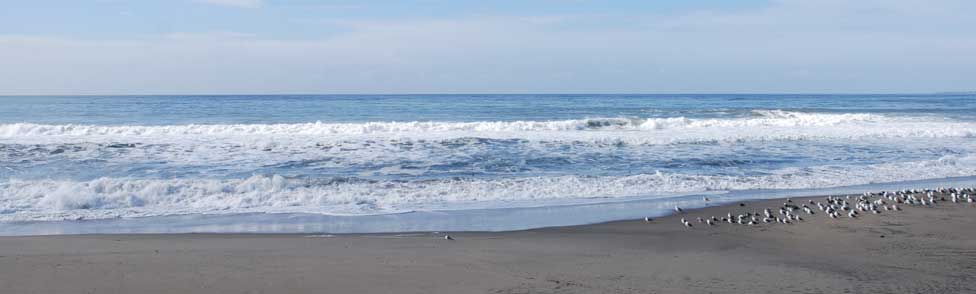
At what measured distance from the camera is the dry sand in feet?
18.5

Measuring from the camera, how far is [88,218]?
9406mm

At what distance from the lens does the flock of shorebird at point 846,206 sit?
29.2 ft

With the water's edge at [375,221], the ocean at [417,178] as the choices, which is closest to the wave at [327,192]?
the ocean at [417,178]

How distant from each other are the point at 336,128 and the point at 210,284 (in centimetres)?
2197

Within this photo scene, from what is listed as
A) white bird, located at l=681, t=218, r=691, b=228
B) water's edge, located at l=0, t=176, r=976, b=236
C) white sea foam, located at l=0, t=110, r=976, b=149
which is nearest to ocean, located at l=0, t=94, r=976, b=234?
water's edge, located at l=0, t=176, r=976, b=236

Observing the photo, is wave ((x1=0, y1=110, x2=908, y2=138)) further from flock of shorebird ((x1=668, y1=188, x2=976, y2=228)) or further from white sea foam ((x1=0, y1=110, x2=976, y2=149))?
flock of shorebird ((x1=668, y1=188, x2=976, y2=228))

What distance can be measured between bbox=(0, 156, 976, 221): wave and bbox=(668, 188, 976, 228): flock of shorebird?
77.7 inches

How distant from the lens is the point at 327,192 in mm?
11422

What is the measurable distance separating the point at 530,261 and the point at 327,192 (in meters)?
5.57

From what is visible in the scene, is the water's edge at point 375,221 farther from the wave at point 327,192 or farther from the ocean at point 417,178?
the wave at point 327,192

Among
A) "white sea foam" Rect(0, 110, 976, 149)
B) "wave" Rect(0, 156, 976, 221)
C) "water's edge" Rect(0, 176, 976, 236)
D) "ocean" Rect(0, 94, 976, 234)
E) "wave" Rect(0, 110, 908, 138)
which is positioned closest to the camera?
"water's edge" Rect(0, 176, 976, 236)

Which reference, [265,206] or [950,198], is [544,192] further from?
[950,198]

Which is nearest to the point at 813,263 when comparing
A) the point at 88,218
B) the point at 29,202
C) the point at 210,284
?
the point at 210,284

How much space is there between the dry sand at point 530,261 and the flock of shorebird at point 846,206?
0.27 meters
